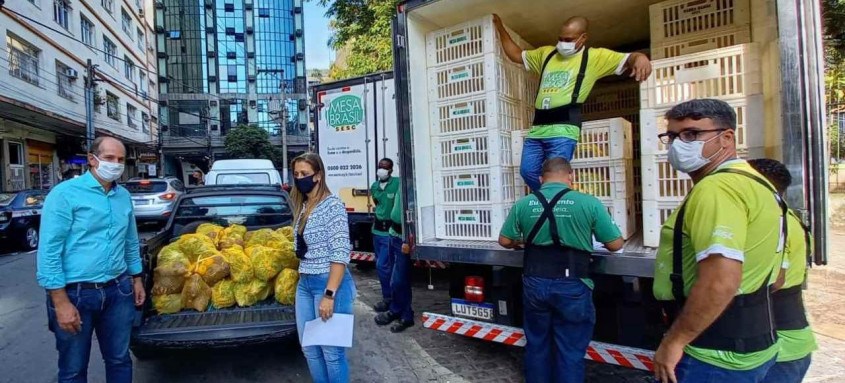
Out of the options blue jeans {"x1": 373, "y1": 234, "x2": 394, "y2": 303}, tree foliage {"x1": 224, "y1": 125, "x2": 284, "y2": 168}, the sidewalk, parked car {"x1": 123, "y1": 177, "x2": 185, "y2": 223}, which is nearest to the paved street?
the sidewalk

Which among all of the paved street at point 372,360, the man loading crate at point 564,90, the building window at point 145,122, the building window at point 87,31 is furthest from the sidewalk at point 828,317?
the building window at point 145,122

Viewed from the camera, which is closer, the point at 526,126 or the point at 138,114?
the point at 526,126

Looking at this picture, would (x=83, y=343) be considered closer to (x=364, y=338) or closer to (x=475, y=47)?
(x=364, y=338)

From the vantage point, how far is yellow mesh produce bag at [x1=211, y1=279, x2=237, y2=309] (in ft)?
12.5

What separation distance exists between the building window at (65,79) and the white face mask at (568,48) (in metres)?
23.2

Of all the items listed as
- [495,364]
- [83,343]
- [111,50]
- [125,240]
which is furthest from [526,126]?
[111,50]

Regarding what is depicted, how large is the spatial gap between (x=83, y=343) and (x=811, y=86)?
4182 millimetres

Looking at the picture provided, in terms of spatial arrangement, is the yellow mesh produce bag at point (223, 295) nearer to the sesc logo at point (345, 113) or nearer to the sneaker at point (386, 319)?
the sneaker at point (386, 319)

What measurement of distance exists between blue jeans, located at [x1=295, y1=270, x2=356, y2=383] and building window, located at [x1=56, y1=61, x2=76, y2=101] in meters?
22.8

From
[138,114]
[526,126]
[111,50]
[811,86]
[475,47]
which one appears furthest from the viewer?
[138,114]

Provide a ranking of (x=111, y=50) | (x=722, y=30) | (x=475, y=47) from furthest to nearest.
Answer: (x=111, y=50) < (x=475, y=47) < (x=722, y=30)

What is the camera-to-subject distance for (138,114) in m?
32.7

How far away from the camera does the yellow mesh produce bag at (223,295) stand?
3803mm

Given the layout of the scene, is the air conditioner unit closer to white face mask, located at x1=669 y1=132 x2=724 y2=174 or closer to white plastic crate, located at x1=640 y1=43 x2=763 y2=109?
white plastic crate, located at x1=640 y1=43 x2=763 y2=109
